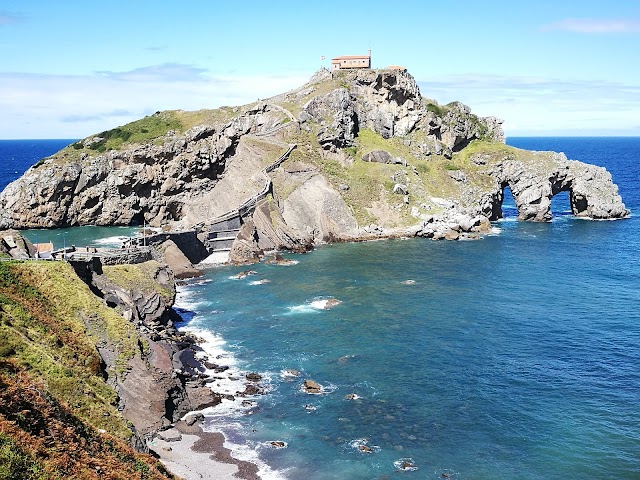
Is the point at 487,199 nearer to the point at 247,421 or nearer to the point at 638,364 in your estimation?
the point at 638,364

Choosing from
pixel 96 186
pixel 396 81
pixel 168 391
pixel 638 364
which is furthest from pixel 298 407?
pixel 396 81

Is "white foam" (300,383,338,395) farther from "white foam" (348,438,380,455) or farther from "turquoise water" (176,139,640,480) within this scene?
"white foam" (348,438,380,455)

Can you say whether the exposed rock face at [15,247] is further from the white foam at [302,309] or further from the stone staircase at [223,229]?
the stone staircase at [223,229]

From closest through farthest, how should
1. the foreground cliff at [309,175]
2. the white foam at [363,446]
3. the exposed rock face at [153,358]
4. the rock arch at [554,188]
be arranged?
the white foam at [363,446] → the exposed rock face at [153,358] → the foreground cliff at [309,175] → the rock arch at [554,188]

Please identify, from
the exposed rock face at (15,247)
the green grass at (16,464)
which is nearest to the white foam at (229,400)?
the exposed rock face at (15,247)

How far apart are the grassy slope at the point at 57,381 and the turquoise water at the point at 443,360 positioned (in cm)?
1198

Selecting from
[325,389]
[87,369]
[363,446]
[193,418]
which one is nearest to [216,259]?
[325,389]

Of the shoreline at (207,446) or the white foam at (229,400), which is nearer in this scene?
the shoreline at (207,446)

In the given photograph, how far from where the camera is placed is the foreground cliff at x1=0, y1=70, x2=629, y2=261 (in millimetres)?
122875

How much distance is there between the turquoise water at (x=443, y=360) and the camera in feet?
149

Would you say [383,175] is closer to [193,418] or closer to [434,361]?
[434,361]

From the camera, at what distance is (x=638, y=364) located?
197 feet

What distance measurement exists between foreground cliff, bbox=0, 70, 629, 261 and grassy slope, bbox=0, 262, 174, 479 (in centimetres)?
5812

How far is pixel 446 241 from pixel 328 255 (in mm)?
26082
